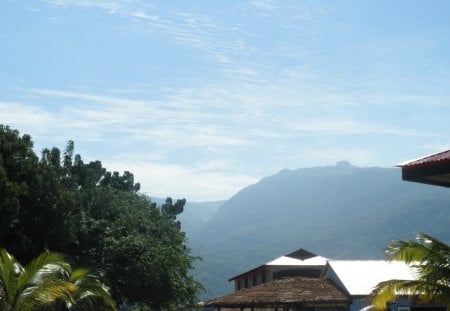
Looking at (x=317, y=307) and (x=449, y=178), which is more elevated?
(x=449, y=178)

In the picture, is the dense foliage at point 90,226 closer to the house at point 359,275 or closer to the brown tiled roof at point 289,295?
the brown tiled roof at point 289,295

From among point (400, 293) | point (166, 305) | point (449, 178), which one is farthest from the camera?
point (166, 305)

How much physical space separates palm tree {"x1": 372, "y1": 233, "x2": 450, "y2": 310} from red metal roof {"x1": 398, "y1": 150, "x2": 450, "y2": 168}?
1.60m

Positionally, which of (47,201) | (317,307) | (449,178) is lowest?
(317,307)

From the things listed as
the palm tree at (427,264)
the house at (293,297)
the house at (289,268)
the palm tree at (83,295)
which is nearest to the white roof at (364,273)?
the house at (293,297)

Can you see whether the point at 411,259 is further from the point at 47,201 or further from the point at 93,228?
the point at 93,228

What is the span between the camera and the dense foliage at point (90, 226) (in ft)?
115

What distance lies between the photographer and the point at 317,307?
127ft

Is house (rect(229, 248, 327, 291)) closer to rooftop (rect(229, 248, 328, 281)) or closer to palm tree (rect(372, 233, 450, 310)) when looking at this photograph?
rooftop (rect(229, 248, 328, 281))

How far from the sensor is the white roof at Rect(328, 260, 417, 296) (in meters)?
39.0

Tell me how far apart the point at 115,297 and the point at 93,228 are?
4.13 metres

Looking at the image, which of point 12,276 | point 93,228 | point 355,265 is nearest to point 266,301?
point 355,265

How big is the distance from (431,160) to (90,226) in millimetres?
33084

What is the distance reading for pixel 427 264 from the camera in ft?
44.0
